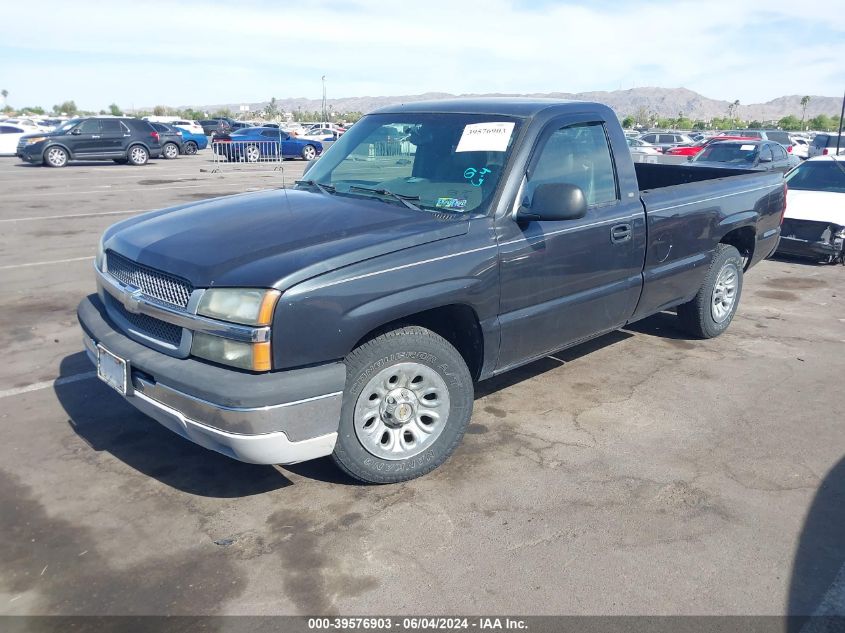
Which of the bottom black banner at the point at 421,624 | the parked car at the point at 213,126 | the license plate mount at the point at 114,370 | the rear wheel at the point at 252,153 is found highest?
the parked car at the point at 213,126

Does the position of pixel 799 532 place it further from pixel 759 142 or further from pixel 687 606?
pixel 759 142

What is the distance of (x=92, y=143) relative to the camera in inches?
942

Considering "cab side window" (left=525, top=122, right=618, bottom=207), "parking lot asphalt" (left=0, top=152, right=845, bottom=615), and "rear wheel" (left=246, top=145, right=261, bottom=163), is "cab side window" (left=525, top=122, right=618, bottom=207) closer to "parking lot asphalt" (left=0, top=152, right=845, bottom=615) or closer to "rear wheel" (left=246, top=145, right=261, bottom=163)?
"parking lot asphalt" (left=0, top=152, right=845, bottom=615)

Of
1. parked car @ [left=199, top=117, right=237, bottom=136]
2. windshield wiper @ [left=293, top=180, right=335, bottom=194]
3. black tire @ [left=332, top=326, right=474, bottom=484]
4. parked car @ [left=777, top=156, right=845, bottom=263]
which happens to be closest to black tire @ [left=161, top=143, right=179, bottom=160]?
parked car @ [left=199, top=117, right=237, bottom=136]

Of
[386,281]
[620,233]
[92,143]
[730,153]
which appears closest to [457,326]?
[386,281]

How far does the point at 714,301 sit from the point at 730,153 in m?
11.2

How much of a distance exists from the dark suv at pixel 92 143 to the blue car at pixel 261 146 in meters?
2.59

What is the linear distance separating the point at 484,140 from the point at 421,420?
5.47 ft

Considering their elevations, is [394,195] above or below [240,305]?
above

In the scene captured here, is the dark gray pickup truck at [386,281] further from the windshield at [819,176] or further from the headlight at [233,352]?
the windshield at [819,176]

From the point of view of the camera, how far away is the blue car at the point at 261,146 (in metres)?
27.4

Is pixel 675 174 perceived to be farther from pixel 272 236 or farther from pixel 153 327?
pixel 153 327

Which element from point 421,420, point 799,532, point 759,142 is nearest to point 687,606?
point 799,532

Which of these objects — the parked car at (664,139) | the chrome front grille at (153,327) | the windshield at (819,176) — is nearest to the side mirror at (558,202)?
the chrome front grille at (153,327)
